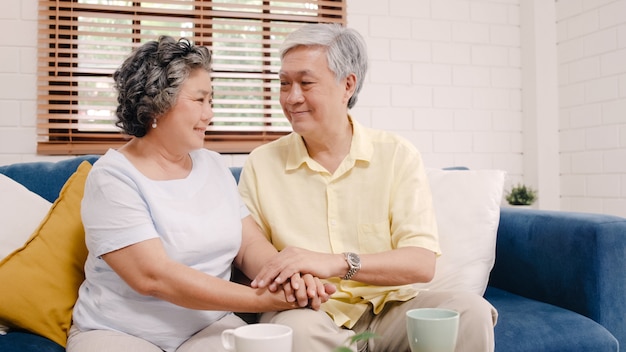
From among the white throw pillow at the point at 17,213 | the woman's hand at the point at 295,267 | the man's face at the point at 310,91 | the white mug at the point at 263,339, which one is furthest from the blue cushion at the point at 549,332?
the white throw pillow at the point at 17,213

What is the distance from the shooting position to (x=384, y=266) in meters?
1.54

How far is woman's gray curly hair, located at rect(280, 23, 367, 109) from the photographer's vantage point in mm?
1764

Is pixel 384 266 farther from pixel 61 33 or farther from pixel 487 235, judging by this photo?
pixel 61 33

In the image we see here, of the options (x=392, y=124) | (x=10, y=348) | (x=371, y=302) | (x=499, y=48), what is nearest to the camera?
(x=10, y=348)

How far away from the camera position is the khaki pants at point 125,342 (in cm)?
139

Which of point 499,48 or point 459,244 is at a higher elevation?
point 499,48

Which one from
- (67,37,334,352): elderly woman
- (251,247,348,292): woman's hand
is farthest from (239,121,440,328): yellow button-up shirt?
(251,247,348,292): woman's hand

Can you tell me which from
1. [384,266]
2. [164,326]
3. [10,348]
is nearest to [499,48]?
[384,266]

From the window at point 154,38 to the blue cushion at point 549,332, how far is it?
1.69 meters

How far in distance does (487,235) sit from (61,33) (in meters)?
2.08

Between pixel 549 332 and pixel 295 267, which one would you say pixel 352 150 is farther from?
pixel 549 332

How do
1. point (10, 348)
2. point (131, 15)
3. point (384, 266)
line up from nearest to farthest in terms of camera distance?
point (10, 348) < point (384, 266) < point (131, 15)

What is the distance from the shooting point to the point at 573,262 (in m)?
1.88

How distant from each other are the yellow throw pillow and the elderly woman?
8cm
